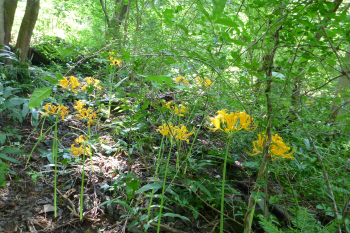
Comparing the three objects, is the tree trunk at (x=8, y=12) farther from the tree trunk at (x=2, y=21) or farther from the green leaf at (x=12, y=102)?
the green leaf at (x=12, y=102)

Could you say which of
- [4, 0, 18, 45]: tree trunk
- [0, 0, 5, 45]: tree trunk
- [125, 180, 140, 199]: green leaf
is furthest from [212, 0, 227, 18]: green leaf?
[4, 0, 18, 45]: tree trunk

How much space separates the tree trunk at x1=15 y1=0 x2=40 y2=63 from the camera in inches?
126

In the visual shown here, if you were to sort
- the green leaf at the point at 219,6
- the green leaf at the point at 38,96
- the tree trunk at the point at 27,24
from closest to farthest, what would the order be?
the green leaf at the point at 38,96 → the green leaf at the point at 219,6 → the tree trunk at the point at 27,24

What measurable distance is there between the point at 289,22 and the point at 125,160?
1.98m

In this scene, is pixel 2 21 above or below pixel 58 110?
above

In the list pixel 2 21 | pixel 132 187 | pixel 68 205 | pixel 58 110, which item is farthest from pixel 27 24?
pixel 132 187

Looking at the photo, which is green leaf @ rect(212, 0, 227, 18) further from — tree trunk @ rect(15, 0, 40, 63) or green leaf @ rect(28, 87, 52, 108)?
tree trunk @ rect(15, 0, 40, 63)

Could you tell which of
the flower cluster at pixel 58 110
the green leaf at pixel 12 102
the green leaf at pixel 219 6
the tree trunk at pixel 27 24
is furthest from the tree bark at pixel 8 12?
the green leaf at pixel 219 6

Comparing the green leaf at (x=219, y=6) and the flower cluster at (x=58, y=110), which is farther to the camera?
the flower cluster at (x=58, y=110)

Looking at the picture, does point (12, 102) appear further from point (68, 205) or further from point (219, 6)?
point (219, 6)

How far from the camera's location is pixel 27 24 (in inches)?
128

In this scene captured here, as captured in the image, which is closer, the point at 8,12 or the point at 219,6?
the point at 219,6

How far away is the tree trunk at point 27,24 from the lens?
10.5ft

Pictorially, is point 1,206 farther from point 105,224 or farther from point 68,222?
point 105,224
